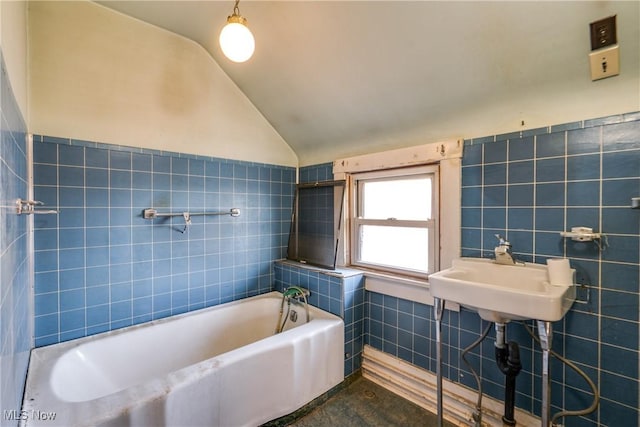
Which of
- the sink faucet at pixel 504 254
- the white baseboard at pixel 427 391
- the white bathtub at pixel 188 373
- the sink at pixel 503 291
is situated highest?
the sink faucet at pixel 504 254

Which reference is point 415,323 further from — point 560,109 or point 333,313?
point 560,109

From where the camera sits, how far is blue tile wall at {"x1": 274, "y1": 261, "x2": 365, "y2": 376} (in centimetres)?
206

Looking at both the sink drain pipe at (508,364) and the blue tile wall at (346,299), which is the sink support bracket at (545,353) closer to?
the sink drain pipe at (508,364)

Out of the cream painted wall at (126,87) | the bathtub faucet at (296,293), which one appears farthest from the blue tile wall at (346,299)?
the cream painted wall at (126,87)

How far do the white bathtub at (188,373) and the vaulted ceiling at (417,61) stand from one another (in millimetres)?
1619

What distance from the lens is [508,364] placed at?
4.55 feet

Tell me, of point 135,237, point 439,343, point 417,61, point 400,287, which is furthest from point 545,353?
point 135,237

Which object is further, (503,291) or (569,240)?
(569,240)

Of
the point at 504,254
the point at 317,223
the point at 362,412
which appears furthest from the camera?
the point at 317,223

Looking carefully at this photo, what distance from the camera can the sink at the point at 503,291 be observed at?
1087 millimetres

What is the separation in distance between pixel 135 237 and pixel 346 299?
1.59 metres

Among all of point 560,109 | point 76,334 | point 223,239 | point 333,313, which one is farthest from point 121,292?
point 560,109

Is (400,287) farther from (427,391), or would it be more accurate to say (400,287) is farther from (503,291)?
(503,291)

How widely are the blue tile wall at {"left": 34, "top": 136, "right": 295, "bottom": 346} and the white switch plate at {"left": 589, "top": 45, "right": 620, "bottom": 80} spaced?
2.26 m
